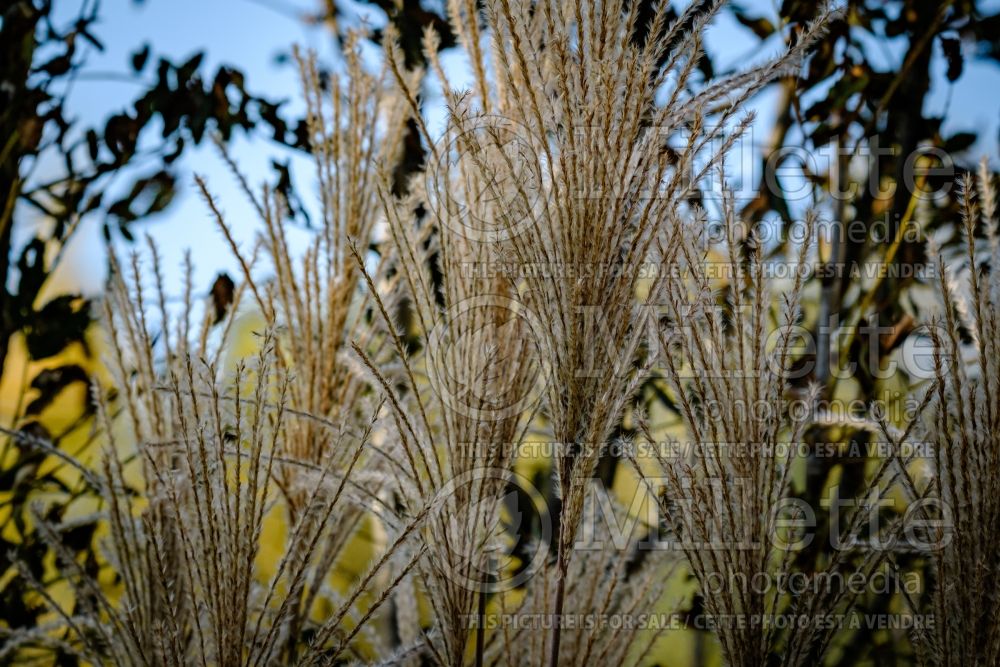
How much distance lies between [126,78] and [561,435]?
4.59ft

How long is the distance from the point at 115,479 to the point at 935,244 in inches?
49.7

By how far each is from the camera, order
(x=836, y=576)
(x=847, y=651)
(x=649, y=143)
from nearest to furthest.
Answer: (x=649, y=143), (x=836, y=576), (x=847, y=651)

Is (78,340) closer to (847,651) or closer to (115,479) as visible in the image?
(115,479)

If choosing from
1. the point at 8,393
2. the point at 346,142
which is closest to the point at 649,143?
the point at 346,142

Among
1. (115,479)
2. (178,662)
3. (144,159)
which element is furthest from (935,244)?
(144,159)

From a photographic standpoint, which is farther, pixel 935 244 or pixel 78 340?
pixel 78 340

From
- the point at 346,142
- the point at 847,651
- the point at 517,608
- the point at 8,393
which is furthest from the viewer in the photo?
the point at 8,393

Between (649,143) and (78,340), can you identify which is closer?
(649,143)

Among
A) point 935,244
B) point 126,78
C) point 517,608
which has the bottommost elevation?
point 517,608

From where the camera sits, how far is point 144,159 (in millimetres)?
1672

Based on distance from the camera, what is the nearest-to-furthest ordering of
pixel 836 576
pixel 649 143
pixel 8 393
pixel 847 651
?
pixel 649 143
pixel 836 576
pixel 847 651
pixel 8 393

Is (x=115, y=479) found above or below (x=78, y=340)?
below

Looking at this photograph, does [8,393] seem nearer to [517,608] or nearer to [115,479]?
[115,479]

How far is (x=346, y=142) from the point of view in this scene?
50.1 inches
